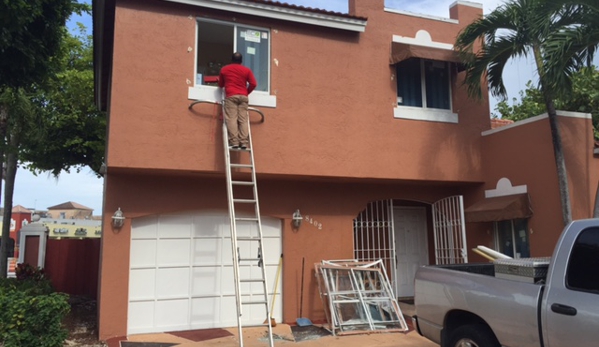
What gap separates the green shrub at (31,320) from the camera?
697cm

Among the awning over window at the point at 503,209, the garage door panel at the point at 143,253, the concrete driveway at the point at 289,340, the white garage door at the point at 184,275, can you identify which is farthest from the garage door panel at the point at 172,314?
the awning over window at the point at 503,209

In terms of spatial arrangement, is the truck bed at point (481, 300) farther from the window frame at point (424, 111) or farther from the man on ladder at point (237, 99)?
the window frame at point (424, 111)

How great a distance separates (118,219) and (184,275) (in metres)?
1.61

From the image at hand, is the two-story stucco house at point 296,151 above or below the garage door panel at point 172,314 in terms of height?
above

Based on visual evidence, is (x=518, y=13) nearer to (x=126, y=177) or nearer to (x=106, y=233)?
(x=126, y=177)

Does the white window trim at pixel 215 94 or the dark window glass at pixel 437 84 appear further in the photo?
the dark window glass at pixel 437 84

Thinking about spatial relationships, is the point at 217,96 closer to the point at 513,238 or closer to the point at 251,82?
the point at 251,82

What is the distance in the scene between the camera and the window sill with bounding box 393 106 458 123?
10.3 m

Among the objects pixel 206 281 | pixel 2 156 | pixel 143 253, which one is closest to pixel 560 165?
pixel 206 281

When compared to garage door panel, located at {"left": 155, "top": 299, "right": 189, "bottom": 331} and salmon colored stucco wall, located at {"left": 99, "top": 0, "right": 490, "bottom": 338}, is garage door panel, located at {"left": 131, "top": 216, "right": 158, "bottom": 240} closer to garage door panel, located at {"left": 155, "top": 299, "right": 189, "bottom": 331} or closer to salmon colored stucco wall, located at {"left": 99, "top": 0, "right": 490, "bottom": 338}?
salmon colored stucco wall, located at {"left": 99, "top": 0, "right": 490, "bottom": 338}

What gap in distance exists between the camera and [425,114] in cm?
1055

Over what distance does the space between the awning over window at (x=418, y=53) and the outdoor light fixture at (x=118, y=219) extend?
6.03m

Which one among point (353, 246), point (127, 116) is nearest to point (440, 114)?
point (353, 246)

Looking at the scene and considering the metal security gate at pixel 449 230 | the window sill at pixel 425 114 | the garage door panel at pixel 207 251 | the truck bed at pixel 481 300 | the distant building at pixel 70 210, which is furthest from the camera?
the distant building at pixel 70 210
